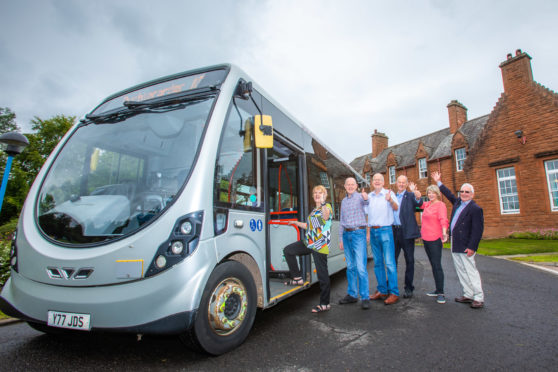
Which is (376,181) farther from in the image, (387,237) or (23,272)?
(23,272)

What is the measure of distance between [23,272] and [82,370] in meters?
1.02

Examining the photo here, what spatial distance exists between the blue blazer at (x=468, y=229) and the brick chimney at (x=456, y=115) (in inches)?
921

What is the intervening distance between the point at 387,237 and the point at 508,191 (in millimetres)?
16762

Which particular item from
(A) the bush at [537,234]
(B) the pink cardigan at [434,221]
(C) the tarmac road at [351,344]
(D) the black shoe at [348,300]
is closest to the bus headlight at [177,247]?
(C) the tarmac road at [351,344]

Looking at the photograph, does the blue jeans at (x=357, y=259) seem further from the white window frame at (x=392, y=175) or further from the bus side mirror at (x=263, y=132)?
the white window frame at (x=392, y=175)

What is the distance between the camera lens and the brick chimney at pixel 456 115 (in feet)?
80.8

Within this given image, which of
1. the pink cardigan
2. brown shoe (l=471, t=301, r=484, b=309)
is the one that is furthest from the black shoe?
brown shoe (l=471, t=301, r=484, b=309)

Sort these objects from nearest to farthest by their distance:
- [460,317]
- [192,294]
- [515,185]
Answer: [192,294] < [460,317] < [515,185]

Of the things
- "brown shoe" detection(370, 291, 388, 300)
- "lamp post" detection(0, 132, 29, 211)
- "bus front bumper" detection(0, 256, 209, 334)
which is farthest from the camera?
"lamp post" detection(0, 132, 29, 211)

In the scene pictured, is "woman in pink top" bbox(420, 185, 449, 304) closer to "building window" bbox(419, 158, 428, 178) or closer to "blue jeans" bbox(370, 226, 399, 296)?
"blue jeans" bbox(370, 226, 399, 296)

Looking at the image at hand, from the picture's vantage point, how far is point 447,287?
234 inches

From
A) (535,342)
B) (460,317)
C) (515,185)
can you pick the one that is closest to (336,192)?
(460,317)

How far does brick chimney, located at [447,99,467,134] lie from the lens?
2462 cm

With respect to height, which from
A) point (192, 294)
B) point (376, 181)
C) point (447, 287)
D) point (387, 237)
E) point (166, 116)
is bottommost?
point (447, 287)
